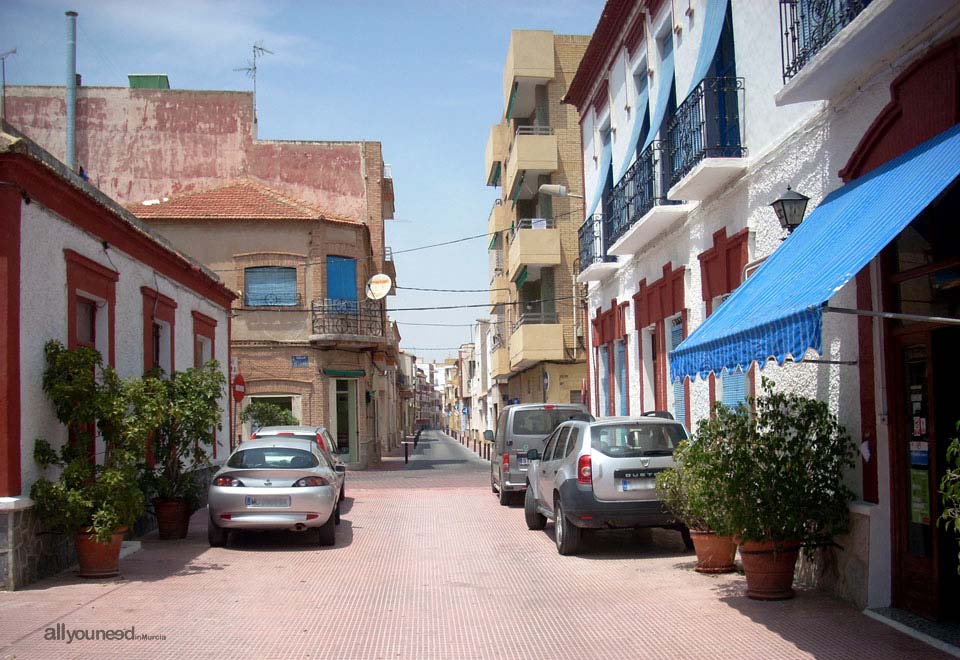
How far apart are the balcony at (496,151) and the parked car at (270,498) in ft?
93.5

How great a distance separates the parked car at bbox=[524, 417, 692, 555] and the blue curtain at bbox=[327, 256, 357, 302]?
2094 cm

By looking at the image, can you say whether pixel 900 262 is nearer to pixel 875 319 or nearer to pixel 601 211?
pixel 875 319

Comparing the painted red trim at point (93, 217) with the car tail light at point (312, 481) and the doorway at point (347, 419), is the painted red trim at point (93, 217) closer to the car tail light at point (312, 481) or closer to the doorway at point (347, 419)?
the car tail light at point (312, 481)

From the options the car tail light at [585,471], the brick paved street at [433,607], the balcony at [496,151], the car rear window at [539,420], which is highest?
the balcony at [496,151]

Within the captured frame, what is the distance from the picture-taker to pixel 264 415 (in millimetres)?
28406

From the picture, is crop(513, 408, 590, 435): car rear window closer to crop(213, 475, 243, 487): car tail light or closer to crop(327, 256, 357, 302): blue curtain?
crop(213, 475, 243, 487): car tail light

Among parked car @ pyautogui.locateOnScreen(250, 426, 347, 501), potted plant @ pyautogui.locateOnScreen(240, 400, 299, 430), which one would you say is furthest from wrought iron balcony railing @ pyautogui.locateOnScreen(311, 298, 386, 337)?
parked car @ pyautogui.locateOnScreen(250, 426, 347, 501)

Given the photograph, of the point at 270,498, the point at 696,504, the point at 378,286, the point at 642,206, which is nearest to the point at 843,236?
the point at 696,504

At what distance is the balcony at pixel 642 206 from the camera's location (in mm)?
15055

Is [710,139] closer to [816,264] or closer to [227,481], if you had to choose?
[816,264]

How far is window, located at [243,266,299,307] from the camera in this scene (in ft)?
103

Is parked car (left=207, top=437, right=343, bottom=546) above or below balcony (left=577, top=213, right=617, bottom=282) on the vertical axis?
below

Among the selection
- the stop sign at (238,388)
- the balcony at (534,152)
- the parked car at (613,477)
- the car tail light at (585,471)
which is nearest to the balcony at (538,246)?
the balcony at (534,152)

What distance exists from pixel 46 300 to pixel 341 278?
71.0ft
